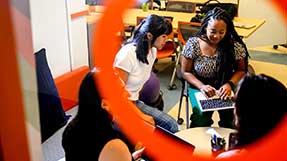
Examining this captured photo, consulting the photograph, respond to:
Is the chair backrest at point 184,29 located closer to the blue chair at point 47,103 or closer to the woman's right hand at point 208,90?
the woman's right hand at point 208,90

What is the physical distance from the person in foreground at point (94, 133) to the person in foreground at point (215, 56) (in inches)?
23.1

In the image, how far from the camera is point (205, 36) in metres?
1.92

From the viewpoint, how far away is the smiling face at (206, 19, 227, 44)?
5.93 ft

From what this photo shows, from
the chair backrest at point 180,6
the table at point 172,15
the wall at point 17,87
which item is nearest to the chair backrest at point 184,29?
the table at point 172,15

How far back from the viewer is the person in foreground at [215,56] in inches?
70.7

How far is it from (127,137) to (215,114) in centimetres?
63

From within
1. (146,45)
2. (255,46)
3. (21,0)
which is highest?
(21,0)

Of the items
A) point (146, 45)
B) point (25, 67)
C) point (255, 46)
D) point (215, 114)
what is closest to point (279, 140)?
point (215, 114)

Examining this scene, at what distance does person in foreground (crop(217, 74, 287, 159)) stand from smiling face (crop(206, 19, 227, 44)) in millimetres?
676

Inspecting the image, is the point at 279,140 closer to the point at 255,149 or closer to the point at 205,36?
the point at 255,149

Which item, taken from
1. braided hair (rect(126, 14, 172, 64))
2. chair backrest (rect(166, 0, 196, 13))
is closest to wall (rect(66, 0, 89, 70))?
braided hair (rect(126, 14, 172, 64))

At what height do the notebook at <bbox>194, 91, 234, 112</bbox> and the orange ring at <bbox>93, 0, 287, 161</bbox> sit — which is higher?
the orange ring at <bbox>93, 0, 287, 161</bbox>

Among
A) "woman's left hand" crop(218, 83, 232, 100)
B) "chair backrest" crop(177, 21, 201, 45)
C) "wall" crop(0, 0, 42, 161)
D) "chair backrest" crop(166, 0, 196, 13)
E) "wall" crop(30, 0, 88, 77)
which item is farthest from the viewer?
"chair backrest" crop(166, 0, 196, 13)

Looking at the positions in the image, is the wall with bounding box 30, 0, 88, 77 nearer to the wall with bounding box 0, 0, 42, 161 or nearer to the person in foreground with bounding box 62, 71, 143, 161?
the person in foreground with bounding box 62, 71, 143, 161
